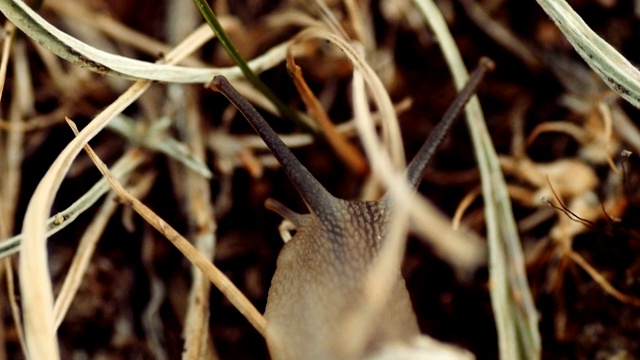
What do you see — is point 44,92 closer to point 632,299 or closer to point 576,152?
point 576,152

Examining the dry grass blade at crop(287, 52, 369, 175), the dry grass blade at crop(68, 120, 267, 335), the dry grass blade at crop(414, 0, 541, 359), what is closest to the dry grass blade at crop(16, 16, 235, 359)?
the dry grass blade at crop(68, 120, 267, 335)

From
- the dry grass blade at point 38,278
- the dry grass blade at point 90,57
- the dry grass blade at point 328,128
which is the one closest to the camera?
the dry grass blade at point 38,278

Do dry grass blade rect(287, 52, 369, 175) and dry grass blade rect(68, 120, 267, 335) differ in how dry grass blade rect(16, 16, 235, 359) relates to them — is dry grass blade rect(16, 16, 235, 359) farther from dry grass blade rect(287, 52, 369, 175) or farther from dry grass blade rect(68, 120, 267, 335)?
dry grass blade rect(287, 52, 369, 175)

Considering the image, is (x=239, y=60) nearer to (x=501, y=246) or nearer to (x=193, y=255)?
(x=193, y=255)

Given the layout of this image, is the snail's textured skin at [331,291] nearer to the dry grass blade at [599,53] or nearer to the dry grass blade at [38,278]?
the dry grass blade at [38,278]

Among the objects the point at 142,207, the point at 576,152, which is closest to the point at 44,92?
the point at 142,207

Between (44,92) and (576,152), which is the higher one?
(44,92)

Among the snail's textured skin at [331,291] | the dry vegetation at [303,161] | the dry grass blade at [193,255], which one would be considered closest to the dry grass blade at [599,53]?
the dry vegetation at [303,161]

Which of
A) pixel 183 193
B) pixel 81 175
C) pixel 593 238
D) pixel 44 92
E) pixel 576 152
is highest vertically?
pixel 44 92
